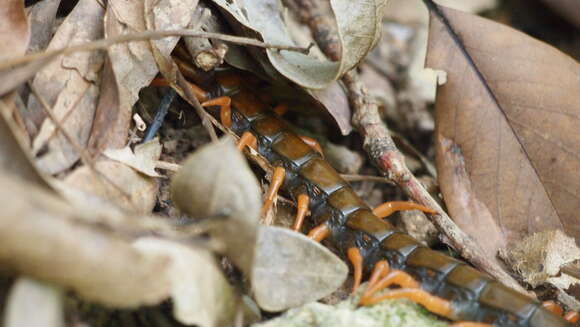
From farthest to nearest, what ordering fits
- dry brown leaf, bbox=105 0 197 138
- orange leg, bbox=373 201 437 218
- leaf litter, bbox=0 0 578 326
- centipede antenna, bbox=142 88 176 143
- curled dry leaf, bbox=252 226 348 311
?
orange leg, bbox=373 201 437 218 → centipede antenna, bbox=142 88 176 143 → dry brown leaf, bbox=105 0 197 138 → curled dry leaf, bbox=252 226 348 311 → leaf litter, bbox=0 0 578 326

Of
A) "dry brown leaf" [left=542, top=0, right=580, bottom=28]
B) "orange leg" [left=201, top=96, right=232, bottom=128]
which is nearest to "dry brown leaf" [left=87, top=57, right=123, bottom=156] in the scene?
Answer: "orange leg" [left=201, top=96, right=232, bottom=128]

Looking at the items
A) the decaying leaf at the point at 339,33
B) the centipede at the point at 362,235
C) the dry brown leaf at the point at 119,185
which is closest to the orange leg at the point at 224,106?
the centipede at the point at 362,235

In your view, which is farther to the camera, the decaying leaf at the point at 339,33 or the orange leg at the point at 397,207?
→ the orange leg at the point at 397,207

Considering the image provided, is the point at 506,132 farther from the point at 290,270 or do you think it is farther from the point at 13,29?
the point at 13,29

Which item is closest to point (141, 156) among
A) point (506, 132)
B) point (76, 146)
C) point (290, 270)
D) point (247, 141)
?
point (76, 146)

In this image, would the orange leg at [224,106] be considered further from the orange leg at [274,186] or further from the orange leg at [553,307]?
the orange leg at [553,307]

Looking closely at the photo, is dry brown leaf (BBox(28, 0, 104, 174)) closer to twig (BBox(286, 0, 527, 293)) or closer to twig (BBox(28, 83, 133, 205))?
twig (BBox(28, 83, 133, 205))

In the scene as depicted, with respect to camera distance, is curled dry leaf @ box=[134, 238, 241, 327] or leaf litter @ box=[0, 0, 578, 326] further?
curled dry leaf @ box=[134, 238, 241, 327]
